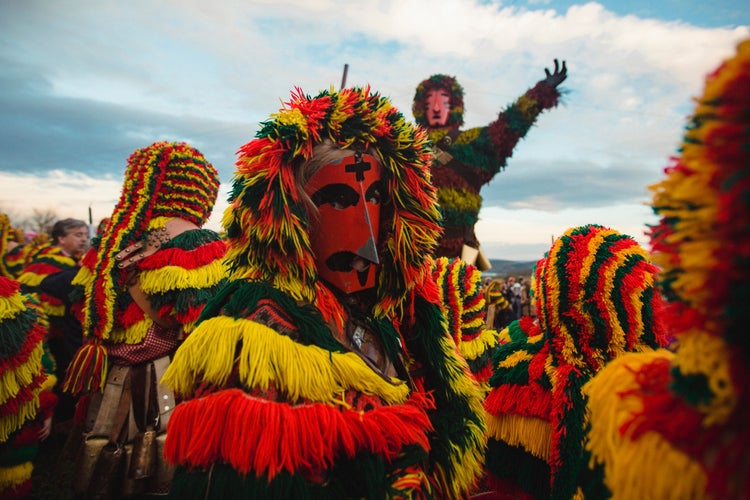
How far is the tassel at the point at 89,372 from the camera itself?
2.93 m

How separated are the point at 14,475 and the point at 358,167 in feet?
9.03

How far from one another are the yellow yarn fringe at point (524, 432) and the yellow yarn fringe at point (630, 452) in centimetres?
135

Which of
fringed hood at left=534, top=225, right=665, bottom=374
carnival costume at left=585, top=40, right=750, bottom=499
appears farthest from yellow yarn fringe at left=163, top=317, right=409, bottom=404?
fringed hood at left=534, top=225, right=665, bottom=374

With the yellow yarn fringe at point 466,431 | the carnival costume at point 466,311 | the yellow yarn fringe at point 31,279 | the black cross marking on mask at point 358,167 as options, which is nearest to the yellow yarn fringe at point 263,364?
the yellow yarn fringe at point 466,431

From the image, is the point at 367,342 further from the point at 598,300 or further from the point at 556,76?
the point at 556,76

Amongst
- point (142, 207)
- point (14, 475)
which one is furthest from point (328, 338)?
point (14, 475)

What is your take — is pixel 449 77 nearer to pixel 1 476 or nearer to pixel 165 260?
pixel 165 260

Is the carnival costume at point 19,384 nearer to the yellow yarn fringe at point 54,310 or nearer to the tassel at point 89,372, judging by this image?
the tassel at point 89,372

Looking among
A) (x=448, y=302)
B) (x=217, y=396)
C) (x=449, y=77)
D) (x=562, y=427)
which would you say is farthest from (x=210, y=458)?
(x=449, y=77)

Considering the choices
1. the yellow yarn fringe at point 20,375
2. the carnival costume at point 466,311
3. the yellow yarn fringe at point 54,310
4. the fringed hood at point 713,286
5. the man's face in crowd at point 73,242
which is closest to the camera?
the fringed hood at point 713,286

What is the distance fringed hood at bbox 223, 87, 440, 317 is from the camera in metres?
1.66

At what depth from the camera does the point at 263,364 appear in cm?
135

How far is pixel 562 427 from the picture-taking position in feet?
6.93

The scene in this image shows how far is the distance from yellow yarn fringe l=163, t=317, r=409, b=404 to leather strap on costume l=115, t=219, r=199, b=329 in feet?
5.60
